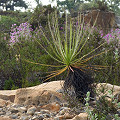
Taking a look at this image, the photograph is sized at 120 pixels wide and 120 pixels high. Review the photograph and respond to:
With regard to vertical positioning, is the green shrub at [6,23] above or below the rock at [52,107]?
above

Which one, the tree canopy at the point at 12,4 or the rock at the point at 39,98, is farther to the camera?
the tree canopy at the point at 12,4

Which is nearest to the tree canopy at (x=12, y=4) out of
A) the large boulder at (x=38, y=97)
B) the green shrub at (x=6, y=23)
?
the green shrub at (x=6, y=23)

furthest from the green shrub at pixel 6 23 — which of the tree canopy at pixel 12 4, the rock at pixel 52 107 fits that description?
the tree canopy at pixel 12 4

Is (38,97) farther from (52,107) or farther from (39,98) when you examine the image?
(52,107)

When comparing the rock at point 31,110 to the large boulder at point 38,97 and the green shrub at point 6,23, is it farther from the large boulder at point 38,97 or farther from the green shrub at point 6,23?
the green shrub at point 6,23

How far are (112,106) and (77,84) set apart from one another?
0.73 meters

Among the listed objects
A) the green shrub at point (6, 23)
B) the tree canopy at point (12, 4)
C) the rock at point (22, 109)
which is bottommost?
the rock at point (22, 109)

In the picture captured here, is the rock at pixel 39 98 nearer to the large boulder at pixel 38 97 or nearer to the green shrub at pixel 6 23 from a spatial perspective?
the large boulder at pixel 38 97

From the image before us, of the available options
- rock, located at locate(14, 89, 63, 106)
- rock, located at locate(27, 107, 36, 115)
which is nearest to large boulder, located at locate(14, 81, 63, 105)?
rock, located at locate(14, 89, 63, 106)

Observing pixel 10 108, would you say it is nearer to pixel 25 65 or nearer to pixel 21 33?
pixel 25 65

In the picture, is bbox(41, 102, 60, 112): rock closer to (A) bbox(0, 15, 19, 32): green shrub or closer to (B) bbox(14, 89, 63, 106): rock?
(B) bbox(14, 89, 63, 106): rock

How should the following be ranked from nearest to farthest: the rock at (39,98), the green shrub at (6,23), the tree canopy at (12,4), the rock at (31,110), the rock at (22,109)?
the rock at (31,110) < the rock at (22,109) < the rock at (39,98) < the green shrub at (6,23) < the tree canopy at (12,4)

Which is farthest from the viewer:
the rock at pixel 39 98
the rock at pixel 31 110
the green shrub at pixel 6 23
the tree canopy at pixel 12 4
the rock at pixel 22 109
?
the tree canopy at pixel 12 4

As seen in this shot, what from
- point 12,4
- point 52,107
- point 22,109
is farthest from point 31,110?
point 12,4
